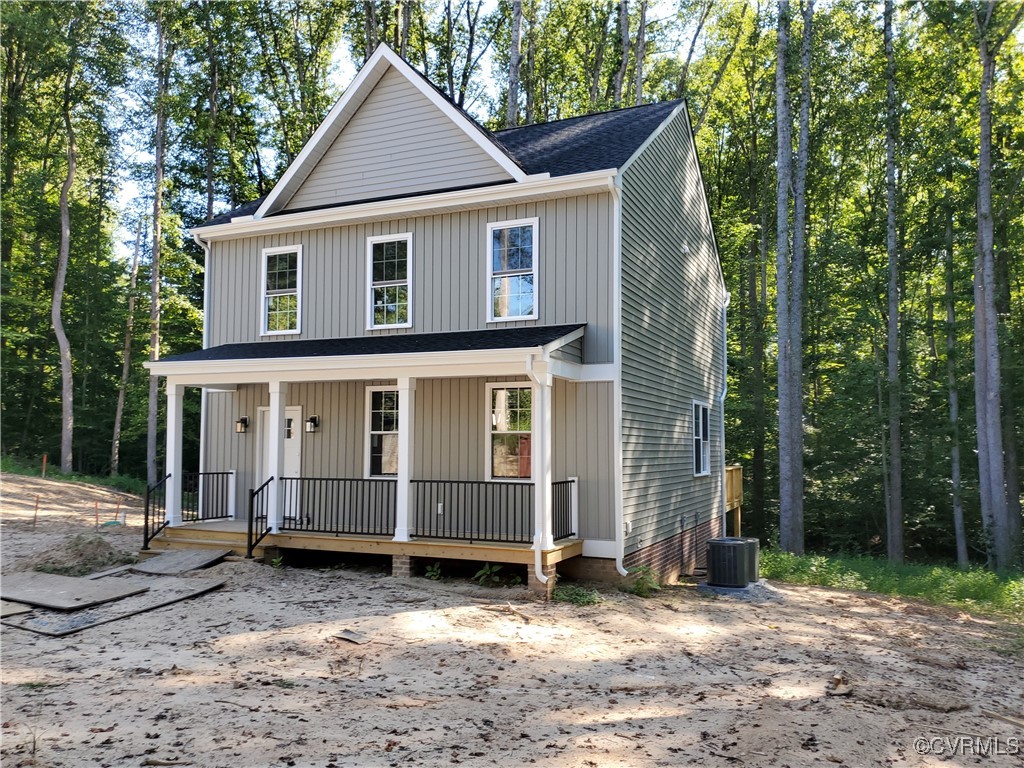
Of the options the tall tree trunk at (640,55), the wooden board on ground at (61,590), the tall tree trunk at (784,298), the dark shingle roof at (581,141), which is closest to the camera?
the wooden board on ground at (61,590)

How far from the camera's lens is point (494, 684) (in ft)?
20.8

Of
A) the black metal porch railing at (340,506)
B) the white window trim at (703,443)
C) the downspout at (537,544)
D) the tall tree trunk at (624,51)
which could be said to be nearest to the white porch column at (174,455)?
the black metal porch railing at (340,506)

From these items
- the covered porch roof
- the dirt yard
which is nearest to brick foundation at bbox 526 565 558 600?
the dirt yard

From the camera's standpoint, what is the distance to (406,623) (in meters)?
8.08

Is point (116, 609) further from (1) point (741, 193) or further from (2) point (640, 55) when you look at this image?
(1) point (741, 193)

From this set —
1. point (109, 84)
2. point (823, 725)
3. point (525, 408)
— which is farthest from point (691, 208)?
point (109, 84)

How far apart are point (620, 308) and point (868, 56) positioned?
1875 centimetres

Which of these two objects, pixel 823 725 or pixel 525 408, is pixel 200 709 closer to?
pixel 823 725

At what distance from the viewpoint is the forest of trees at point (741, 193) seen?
20.2 meters

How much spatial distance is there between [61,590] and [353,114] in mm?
8791

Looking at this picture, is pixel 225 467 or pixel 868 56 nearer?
pixel 225 467

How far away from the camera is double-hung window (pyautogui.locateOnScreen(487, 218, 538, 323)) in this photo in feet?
37.2

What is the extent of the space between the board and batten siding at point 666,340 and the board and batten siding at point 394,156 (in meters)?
2.77

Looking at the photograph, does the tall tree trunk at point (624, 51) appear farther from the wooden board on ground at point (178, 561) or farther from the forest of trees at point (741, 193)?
the wooden board on ground at point (178, 561)
